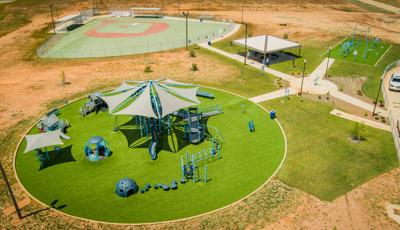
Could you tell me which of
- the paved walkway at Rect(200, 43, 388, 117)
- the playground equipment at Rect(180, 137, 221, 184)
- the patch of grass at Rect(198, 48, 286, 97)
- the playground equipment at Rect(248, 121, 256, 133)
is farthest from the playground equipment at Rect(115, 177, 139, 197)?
the patch of grass at Rect(198, 48, 286, 97)

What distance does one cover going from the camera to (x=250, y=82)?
5131 cm

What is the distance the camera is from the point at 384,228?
2536 cm

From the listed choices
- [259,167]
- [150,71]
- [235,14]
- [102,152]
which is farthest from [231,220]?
[235,14]

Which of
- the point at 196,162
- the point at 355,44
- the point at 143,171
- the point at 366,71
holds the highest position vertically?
the point at 355,44

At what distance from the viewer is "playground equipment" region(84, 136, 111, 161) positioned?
33031 millimetres

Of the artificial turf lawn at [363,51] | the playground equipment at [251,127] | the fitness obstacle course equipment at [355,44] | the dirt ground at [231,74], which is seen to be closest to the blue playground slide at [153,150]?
the dirt ground at [231,74]

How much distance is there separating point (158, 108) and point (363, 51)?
49.7 m

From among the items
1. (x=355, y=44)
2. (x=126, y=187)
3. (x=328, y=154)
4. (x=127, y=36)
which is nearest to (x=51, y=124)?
(x=126, y=187)

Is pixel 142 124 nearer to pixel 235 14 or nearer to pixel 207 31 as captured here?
pixel 207 31

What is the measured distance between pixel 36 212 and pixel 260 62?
145 feet

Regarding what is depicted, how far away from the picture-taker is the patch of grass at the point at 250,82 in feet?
159

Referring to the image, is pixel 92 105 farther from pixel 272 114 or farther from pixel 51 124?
pixel 272 114

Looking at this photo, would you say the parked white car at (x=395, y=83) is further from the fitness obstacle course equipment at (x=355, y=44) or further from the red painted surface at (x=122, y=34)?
the red painted surface at (x=122, y=34)

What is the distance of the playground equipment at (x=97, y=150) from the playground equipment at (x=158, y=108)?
11.0ft
